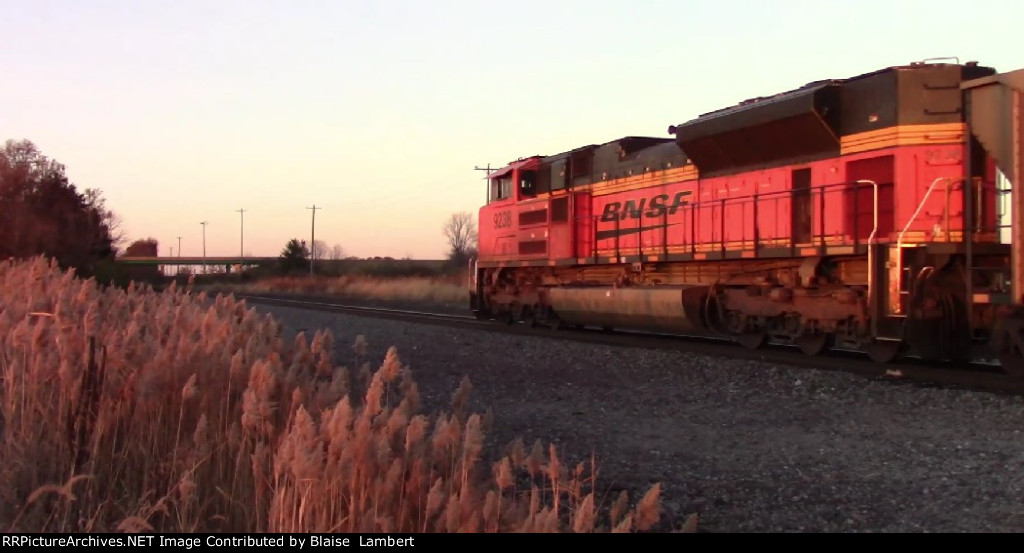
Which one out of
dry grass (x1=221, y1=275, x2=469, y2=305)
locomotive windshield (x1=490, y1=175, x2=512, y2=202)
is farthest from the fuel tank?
dry grass (x1=221, y1=275, x2=469, y2=305)

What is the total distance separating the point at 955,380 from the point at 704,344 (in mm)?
5027

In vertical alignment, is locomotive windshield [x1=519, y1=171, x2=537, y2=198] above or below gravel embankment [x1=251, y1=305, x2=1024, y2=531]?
above

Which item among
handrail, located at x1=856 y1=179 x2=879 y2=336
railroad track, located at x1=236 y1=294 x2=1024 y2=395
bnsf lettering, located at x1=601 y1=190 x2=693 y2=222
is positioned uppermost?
bnsf lettering, located at x1=601 y1=190 x2=693 y2=222

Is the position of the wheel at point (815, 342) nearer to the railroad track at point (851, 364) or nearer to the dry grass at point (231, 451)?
the railroad track at point (851, 364)

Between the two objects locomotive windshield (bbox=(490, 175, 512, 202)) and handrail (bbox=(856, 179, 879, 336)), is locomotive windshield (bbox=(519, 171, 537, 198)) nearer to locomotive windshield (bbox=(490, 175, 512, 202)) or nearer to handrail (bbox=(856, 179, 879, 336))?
locomotive windshield (bbox=(490, 175, 512, 202))

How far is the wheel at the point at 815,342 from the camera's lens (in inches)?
484

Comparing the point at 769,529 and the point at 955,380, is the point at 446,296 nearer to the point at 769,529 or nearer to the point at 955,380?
the point at 955,380

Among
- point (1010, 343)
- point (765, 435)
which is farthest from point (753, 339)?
point (765, 435)

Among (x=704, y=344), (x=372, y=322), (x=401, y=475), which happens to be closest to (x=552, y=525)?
(x=401, y=475)

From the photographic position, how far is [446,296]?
40281 mm

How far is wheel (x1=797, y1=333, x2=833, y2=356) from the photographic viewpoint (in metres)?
12.3

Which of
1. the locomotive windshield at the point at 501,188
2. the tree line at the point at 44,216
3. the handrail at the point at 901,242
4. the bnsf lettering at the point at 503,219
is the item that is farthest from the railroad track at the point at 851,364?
the tree line at the point at 44,216

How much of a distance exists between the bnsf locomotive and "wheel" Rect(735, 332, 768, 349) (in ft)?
0.08

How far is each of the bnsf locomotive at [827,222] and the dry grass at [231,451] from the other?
6.91 meters
